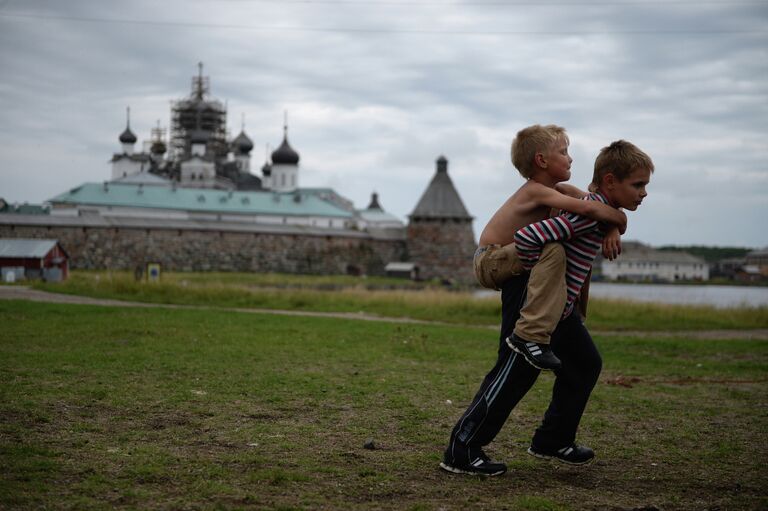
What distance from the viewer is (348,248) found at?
54.8 m

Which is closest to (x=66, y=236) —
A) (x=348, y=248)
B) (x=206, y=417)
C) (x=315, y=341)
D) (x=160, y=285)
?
(x=348, y=248)

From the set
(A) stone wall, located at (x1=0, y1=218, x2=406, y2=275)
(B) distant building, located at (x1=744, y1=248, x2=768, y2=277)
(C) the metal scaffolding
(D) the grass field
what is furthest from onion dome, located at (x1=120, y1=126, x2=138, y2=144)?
(D) the grass field

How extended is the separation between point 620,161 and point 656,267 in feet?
295

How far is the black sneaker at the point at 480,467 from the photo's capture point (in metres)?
3.55

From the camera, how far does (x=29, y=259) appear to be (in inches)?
1069

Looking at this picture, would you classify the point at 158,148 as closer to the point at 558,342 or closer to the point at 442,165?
the point at 442,165

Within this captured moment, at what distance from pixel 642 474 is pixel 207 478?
188 centimetres

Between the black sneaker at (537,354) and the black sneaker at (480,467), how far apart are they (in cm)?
47

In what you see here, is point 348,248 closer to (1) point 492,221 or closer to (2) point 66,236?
(2) point 66,236

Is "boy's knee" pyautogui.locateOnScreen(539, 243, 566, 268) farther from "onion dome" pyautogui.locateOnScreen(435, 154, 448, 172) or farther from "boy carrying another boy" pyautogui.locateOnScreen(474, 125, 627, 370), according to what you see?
"onion dome" pyautogui.locateOnScreen(435, 154, 448, 172)

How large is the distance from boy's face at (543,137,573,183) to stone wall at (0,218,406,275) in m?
41.5

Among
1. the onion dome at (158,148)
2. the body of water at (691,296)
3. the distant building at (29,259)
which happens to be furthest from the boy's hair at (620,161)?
the onion dome at (158,148)

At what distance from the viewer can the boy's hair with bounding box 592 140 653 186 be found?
145 inches

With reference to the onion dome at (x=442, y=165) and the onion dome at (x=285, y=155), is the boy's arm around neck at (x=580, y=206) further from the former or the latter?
the onion dome at (x=285, y=155)
